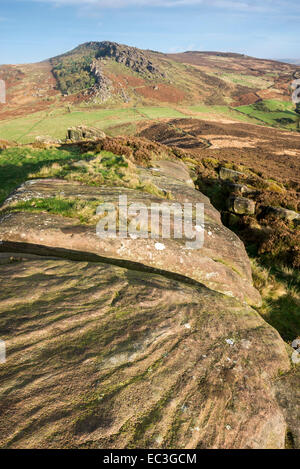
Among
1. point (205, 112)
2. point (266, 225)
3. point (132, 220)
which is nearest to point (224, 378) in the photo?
point (132, 220)

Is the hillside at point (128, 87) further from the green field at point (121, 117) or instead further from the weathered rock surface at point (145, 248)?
the weathered rock surface at point (145, 248)

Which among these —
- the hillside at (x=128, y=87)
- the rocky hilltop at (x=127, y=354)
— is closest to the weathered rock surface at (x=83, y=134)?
the rocky hilltop at (x=127, y=354)

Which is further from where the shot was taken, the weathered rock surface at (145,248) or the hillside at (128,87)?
the hillside at (128,87)

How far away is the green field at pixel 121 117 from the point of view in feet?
222

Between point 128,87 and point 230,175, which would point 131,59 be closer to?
point 128,87

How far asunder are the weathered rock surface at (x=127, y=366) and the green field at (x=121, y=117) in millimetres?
62108

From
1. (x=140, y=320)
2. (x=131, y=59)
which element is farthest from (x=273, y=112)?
(x=140, y=320)

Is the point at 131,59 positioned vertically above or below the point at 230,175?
above

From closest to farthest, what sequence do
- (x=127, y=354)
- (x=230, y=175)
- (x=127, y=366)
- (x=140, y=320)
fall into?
(x=127, y=366) < (x=127, y=354) < (x=140, y=320) < (x=230, y=175)

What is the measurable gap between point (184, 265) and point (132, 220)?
7.34 feet

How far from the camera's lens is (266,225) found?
13742 millimetres

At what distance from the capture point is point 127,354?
374 centimetres

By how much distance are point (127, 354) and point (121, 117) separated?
102723 millimetres

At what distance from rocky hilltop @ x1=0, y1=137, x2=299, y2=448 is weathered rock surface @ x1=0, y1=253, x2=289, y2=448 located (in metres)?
0.01
